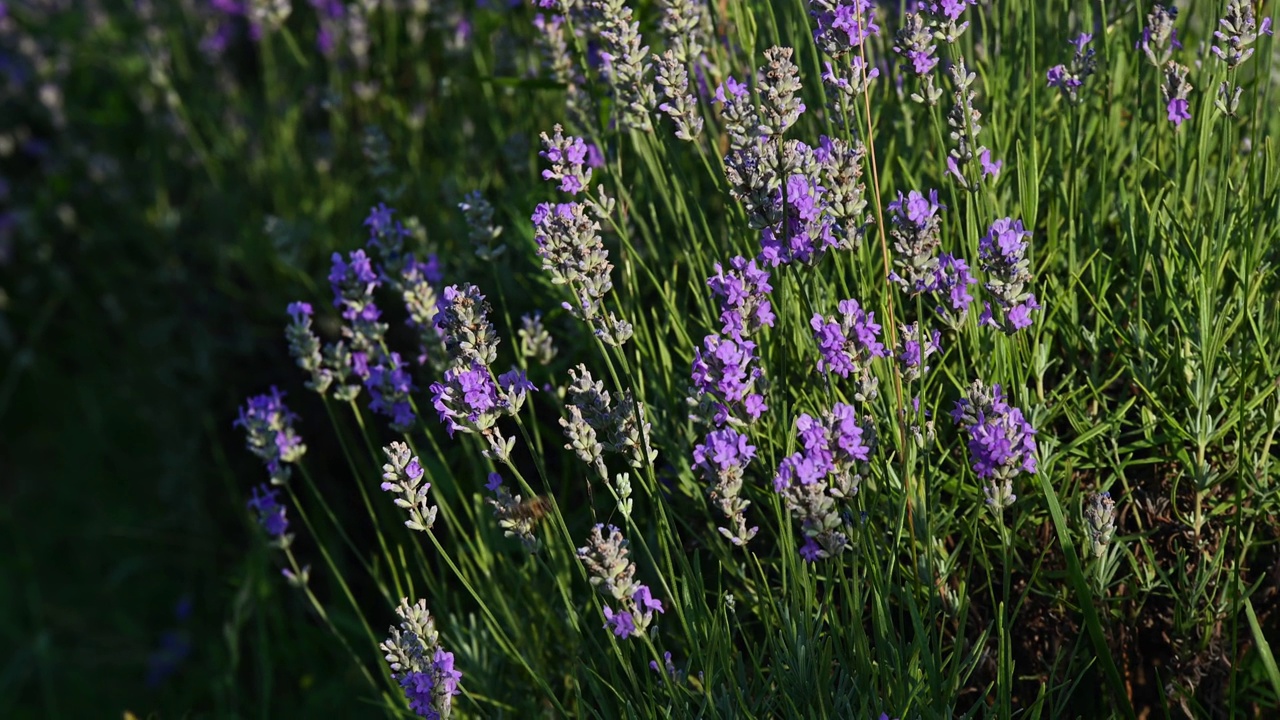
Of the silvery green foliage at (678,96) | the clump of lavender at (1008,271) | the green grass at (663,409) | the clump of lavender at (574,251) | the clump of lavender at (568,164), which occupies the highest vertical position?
the silvery green foliage at (678,96)

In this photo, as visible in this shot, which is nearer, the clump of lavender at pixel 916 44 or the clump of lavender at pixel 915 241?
the clump of lavender at pixel 915 241

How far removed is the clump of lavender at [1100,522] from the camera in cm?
151

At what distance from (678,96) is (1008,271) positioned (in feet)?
1.89

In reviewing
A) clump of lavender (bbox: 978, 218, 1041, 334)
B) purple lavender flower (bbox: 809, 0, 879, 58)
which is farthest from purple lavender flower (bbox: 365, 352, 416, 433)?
clump of lavender (bbox: 978, 218, 1041, 334)

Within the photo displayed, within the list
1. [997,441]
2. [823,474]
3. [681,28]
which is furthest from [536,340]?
[997,441]

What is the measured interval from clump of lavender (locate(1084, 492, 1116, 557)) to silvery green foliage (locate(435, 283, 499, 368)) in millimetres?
827

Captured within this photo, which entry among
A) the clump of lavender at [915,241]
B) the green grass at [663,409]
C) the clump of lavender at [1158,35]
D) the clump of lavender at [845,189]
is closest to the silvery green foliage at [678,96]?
the green grass at [663,409]

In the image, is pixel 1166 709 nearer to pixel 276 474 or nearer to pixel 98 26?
pixel 276 474

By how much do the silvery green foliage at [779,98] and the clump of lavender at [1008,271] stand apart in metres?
0.31

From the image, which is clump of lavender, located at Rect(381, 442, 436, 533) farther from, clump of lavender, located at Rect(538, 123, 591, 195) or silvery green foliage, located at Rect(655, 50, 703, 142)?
silvery green foliage, located at Rect(655, 50, 703, 142)

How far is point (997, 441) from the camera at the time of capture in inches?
56.6

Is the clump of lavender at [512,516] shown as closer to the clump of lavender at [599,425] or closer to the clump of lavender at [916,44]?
the clump of lavender at [599,425]

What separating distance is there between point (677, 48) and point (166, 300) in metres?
→ 2.75

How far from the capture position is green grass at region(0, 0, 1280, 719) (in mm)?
1670
